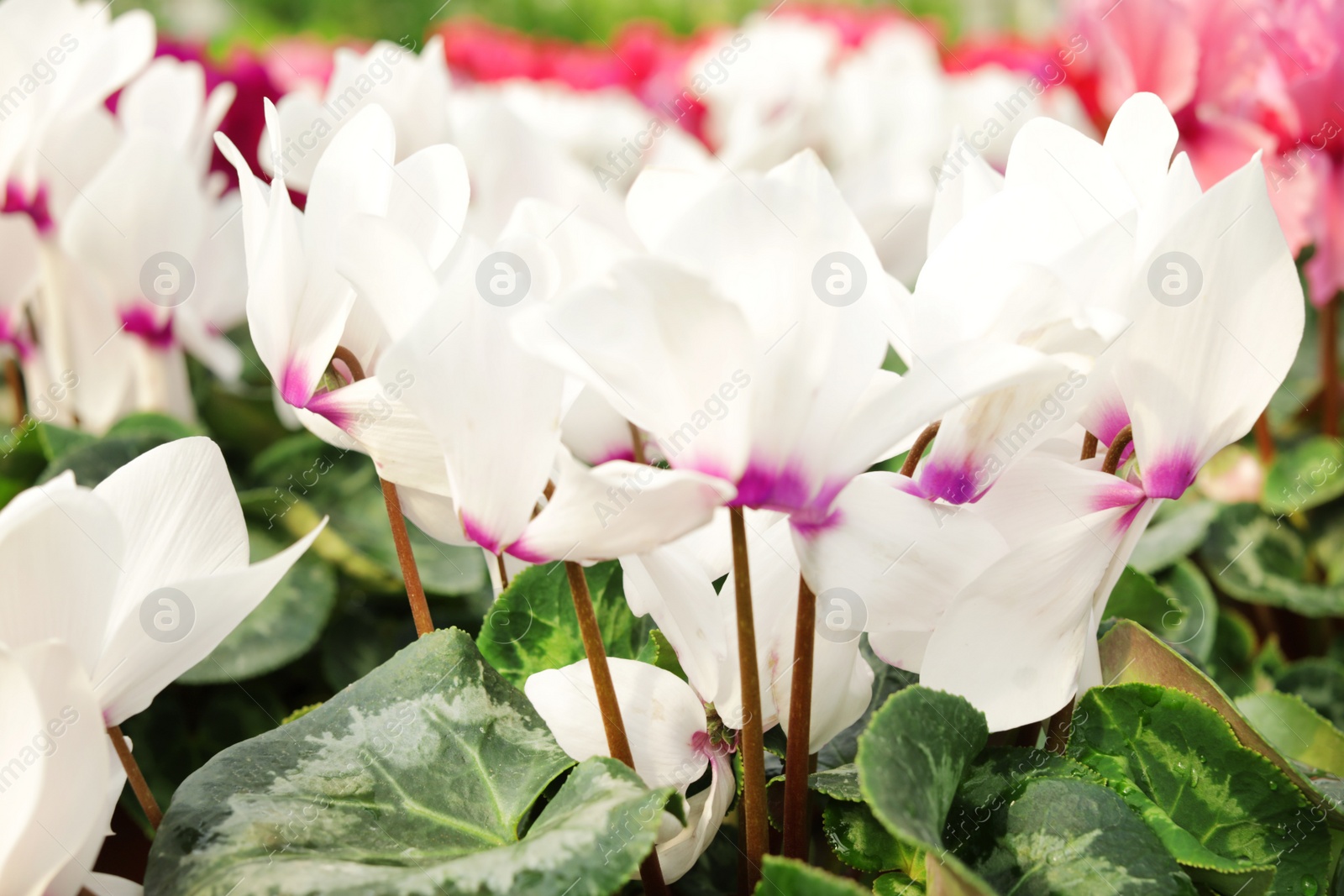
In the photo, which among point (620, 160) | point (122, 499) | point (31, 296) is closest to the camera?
point (122, 499)

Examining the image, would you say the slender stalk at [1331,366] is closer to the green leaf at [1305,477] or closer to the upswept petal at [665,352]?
the green leaf at [1305,477]

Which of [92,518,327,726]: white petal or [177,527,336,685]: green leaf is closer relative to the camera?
[92,518,327,726]: white petal

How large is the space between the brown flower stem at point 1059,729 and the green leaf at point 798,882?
20cm

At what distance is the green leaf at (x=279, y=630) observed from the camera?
3.01 feet

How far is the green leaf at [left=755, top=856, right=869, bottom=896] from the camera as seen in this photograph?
1.30 ft

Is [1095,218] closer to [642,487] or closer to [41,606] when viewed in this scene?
[642,487]

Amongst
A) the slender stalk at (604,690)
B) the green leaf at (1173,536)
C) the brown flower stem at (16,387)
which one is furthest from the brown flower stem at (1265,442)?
the brown flower stem at (16,387)

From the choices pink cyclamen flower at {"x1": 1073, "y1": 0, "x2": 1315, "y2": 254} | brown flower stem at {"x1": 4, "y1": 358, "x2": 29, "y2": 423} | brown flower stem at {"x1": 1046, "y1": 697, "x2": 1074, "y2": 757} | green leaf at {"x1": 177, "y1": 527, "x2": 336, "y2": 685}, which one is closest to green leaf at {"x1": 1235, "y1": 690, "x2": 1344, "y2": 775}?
brown flower stem at {"x1": 1046, "y1": 697, "x2": 1074, "y2": 757}

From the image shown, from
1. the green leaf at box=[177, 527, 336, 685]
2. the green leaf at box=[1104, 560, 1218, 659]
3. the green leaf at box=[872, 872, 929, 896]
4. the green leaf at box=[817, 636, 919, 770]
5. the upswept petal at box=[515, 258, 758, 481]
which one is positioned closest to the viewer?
the upswept petal at box=[515, 258, 758, 481]

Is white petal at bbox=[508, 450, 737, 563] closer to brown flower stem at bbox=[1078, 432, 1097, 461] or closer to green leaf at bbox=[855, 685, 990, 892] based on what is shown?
green leaf at bbox=[855, 685, 990, 892]

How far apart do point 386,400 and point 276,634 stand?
1.84 ft

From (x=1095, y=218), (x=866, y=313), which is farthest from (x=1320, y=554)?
(x=866, y=313)

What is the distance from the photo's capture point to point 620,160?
5.91ft

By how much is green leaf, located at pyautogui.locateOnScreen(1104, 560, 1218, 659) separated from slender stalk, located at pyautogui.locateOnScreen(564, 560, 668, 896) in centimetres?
34
